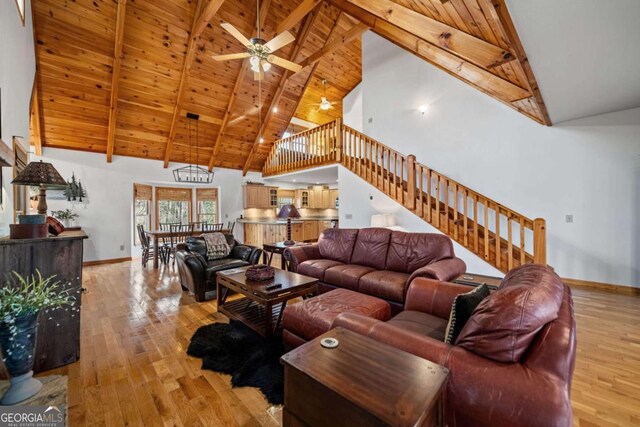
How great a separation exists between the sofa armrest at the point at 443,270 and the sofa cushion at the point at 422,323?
1.88 feet

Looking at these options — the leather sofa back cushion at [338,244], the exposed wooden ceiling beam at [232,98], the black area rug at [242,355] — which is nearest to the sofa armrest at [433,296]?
the black area rug at [242,355]

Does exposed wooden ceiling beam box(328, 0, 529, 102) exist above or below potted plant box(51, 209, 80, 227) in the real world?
above

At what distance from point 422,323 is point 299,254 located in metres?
2.40

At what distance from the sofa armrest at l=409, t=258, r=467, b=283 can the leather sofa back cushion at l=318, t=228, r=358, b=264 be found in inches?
52.0

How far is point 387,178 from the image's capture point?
528cm

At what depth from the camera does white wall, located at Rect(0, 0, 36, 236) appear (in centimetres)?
226

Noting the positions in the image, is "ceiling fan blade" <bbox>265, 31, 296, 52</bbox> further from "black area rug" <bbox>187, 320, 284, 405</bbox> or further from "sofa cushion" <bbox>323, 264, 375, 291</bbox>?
"black area rug" <bbox>187, 320, 284, 405</bbox>

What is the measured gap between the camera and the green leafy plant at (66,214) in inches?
213

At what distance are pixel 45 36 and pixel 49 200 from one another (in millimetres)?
3142

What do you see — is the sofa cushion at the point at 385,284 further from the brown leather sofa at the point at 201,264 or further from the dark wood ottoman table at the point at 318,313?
the brown leather sofa at the point at 201,264

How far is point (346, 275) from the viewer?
323 centimetres

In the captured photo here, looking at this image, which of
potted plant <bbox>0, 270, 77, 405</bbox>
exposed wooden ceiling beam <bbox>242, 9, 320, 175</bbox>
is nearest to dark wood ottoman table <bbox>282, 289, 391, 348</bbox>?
potted plant <bbox>0, 270, 77, 405</bbox>

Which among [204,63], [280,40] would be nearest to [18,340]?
[280,40]

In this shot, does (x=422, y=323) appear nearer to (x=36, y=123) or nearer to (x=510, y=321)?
(x=510, y=321)
